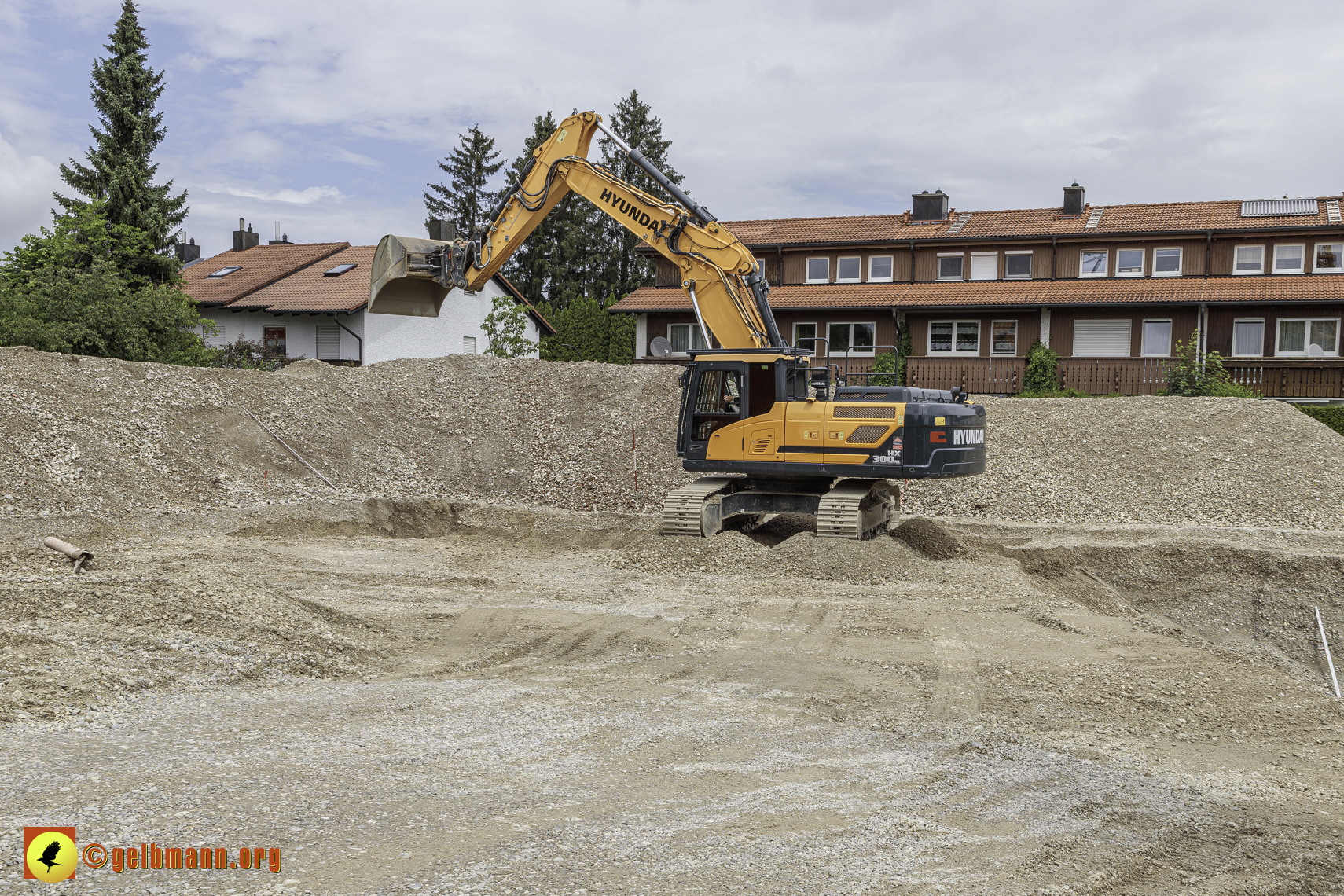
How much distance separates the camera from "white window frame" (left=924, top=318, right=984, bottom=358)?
106ft

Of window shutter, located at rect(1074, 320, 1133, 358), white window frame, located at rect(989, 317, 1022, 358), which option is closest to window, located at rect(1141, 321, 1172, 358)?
window shutter, located at rect(1074, 320, 1133, 358)

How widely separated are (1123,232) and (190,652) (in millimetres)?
31094

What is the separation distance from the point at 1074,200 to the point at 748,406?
81.5 ft

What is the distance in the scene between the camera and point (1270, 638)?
12.5m

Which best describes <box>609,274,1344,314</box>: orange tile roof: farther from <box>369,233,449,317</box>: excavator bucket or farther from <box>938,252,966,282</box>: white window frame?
<box>369,233,449,317</box>: excavator bucket

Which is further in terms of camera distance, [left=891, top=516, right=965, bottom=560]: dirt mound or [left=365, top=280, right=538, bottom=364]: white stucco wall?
[left=365, top=280, right=538, bottom=364]: white stucco wall

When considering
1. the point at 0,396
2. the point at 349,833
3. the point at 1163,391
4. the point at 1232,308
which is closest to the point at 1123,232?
the point at 1232,308

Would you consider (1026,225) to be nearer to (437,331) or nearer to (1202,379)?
(1202,379)

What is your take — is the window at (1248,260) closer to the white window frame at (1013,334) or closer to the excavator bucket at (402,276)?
the white window frame at (1013,334)

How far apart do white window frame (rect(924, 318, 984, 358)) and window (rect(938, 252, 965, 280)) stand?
2130 millimetres

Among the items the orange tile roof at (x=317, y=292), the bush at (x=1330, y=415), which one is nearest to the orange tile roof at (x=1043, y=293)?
the bush at (x=1330, y=415)

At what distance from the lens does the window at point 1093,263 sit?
32.4m

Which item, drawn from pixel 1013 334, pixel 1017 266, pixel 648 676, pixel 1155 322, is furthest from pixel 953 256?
pixel 648 676

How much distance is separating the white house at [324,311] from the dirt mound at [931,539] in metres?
22.6
